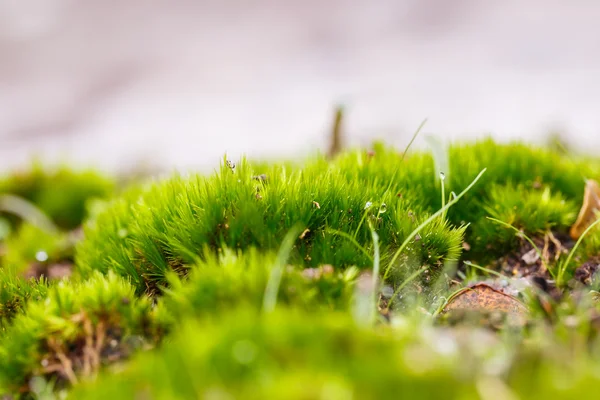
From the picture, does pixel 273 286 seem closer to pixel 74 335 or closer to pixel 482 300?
pixel 74 335

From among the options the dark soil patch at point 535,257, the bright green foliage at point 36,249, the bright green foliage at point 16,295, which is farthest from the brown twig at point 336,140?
the bright green foliage at point 16,295

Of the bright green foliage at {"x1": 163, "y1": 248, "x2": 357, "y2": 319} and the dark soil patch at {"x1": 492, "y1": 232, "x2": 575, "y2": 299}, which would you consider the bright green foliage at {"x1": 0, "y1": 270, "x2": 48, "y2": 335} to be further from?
the dark soil patch at {"x1": 492, "y1": 232, "x2": 575, "y2": 299}

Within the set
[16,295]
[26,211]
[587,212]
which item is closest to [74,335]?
[16,295]

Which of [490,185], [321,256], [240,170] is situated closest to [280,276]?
[321,256]

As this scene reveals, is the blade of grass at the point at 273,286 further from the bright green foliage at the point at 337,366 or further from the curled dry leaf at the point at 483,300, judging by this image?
the curled dry leaf at the point at 483,300

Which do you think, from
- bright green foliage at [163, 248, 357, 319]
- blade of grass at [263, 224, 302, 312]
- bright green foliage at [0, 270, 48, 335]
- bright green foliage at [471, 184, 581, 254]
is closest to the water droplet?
bright green foliage at [0, 270, 48, 335]

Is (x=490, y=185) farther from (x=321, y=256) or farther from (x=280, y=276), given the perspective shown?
(x=280, y=276)
